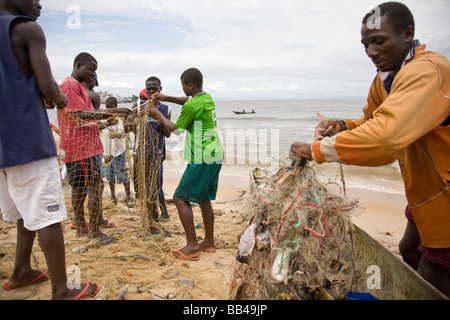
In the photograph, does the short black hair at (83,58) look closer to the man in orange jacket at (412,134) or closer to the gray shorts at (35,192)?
the gray shorts at (35,192)

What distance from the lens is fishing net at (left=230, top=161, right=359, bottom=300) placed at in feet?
5.91

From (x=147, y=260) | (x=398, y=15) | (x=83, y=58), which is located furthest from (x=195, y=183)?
(x=398, y=15)

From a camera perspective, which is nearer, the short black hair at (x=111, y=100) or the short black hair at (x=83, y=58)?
the short black hair at (x=83, y=58)

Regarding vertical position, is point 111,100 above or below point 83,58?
below

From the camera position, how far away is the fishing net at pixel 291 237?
1.80 m

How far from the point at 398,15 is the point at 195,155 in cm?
232

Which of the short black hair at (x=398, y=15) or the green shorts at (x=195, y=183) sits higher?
the short black hair at (x=398, y=15)

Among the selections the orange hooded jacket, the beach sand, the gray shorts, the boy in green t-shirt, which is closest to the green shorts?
the boy in green t-shirt

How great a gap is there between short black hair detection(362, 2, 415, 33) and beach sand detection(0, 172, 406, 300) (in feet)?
3.93

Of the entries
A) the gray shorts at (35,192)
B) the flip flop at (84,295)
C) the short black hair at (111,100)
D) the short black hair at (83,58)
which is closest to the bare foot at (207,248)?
the flip flop at (84,295)

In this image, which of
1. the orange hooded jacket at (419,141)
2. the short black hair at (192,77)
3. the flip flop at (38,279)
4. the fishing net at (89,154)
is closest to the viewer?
the orange hooded jacket at (419,141)

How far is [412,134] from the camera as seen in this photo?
1479mm

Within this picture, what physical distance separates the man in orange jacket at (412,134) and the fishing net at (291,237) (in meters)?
0.28

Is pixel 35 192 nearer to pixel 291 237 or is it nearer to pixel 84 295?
pixel 84 295
